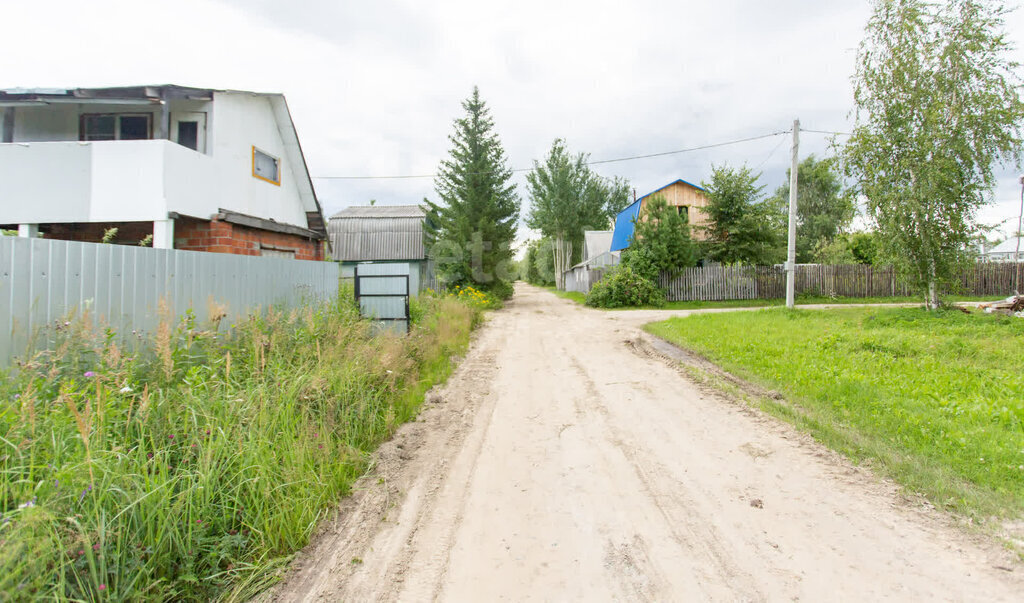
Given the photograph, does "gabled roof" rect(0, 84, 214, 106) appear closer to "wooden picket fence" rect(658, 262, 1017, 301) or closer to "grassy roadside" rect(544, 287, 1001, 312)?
"grassy roadside" rect(544, 287, 1001, 312)

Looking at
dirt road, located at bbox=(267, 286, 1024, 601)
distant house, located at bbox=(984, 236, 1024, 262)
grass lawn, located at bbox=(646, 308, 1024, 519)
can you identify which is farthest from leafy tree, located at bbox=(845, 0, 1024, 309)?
distant house, located at bbox=(984, 236, 1024, 262)

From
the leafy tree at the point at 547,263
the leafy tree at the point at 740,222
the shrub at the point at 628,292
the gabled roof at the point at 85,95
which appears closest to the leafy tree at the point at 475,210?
the shrub at the point at 628,292

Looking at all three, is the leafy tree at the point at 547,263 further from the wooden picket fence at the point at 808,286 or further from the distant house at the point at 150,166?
the distant house at the point at 150,166

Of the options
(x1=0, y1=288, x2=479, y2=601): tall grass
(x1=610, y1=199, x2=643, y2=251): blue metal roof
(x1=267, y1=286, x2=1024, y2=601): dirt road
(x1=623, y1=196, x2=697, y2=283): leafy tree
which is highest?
(x1=610, y1=199, x2=643, y2=251): blue metal roof

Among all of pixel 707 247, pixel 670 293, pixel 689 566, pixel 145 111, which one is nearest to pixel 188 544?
pixel 689 566

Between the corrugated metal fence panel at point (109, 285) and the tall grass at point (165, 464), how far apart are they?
0.28 meters

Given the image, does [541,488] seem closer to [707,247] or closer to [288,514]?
[288,514]

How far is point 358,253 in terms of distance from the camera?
24656 mm

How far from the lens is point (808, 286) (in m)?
21.1

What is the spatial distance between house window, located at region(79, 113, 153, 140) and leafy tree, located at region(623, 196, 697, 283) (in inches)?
691

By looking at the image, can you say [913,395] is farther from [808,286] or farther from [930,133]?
[808,286]

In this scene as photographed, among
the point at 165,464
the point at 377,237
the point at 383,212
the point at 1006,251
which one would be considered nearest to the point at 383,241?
the point at 377,237

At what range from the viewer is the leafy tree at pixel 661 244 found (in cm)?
2005

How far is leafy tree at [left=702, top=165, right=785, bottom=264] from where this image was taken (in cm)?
A: 2002
